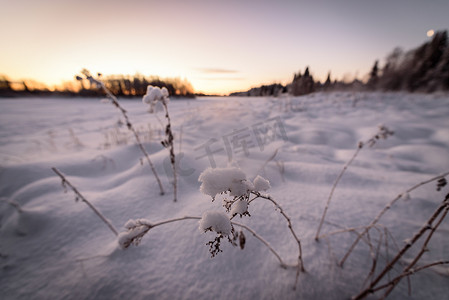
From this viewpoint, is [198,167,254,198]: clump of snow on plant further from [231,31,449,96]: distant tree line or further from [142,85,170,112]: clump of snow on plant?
[231,31,449,96]: distant tree line

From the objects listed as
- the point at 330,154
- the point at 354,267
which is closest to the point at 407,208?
the point at 354,267

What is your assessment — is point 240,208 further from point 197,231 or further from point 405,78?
point 405,78

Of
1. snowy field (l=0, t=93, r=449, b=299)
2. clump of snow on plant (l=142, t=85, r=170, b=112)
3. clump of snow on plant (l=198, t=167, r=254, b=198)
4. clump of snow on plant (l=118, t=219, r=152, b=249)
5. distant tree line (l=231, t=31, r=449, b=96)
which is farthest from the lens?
distant tree line (l=231, t=31, r=449, b=96)

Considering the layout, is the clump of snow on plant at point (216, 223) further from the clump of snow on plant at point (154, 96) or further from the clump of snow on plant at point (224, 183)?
the clump of snow on plant at point (154, 96)

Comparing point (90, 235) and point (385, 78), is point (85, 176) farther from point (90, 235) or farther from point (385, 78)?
point (385, 78)

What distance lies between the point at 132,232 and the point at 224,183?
49 centimetres

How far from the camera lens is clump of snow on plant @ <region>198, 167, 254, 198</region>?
0.43 m

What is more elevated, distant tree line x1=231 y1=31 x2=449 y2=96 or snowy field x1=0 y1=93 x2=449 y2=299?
distant tree line x1=231 y1=31 x2=449 y2=96

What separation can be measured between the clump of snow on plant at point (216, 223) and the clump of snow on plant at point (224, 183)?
7cm

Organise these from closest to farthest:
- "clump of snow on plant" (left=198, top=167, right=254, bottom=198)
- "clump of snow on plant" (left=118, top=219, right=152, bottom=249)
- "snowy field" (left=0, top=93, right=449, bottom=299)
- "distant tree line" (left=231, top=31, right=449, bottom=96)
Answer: "clump of snow on plant" (left=198, top=167, right=254, bottom=198), "clump of snow on plant" (left=118, top=219, right=152, bottom=249), "snowy field" (left=0, top=93, right=449, bottom=299), "distant tree line" (left=231, top=31, right=449, bottom=96)

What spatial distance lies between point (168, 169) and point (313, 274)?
1.76m

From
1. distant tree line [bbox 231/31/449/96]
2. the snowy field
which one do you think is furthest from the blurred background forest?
the snowy field

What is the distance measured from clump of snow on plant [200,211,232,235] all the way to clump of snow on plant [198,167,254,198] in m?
0.07

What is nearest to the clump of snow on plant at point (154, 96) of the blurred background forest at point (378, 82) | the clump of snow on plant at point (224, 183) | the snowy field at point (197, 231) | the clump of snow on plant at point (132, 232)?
the snowy field at point (197, 231)
